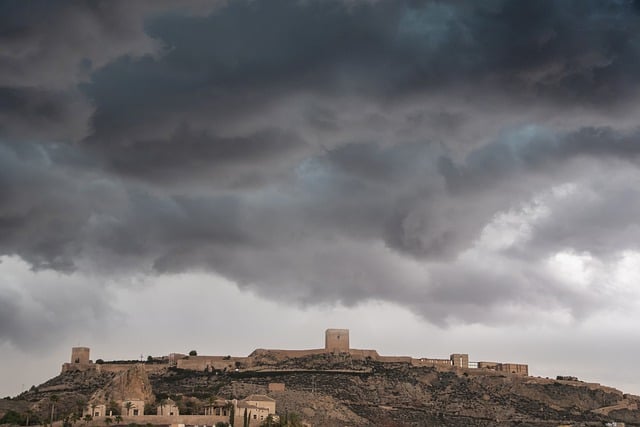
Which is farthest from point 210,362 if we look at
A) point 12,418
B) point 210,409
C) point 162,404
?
point 12,418

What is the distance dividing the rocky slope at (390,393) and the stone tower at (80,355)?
10.4ft

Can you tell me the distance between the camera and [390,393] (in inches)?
5000

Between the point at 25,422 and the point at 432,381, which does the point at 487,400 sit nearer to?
the point at 432,381

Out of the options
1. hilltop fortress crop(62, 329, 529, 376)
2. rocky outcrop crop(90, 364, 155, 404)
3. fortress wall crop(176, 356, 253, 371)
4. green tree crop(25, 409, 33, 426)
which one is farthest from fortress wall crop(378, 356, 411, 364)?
green tree crop(25, 409, 33, 426)

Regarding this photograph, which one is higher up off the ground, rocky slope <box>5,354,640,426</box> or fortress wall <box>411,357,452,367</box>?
fortress wall <box>411,357,452,367</box>

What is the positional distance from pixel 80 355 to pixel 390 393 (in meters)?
39.3

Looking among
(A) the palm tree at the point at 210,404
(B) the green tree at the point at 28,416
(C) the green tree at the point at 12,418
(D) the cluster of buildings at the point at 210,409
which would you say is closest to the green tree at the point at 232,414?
(D) the cluster of buildings at the point at 210,409

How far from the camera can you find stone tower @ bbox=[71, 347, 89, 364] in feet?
447

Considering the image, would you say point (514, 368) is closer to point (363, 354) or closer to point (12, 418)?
point (363, 354)

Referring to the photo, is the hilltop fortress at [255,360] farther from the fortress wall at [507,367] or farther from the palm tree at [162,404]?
the palm tree at [162,404]

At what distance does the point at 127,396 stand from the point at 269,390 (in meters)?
18.1

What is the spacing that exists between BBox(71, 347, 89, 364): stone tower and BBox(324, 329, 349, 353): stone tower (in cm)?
2999

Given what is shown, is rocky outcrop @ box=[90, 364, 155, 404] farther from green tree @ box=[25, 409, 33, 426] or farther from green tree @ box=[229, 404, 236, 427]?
green tree @ box=[229, 404, 236, 427]

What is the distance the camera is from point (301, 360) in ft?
440
